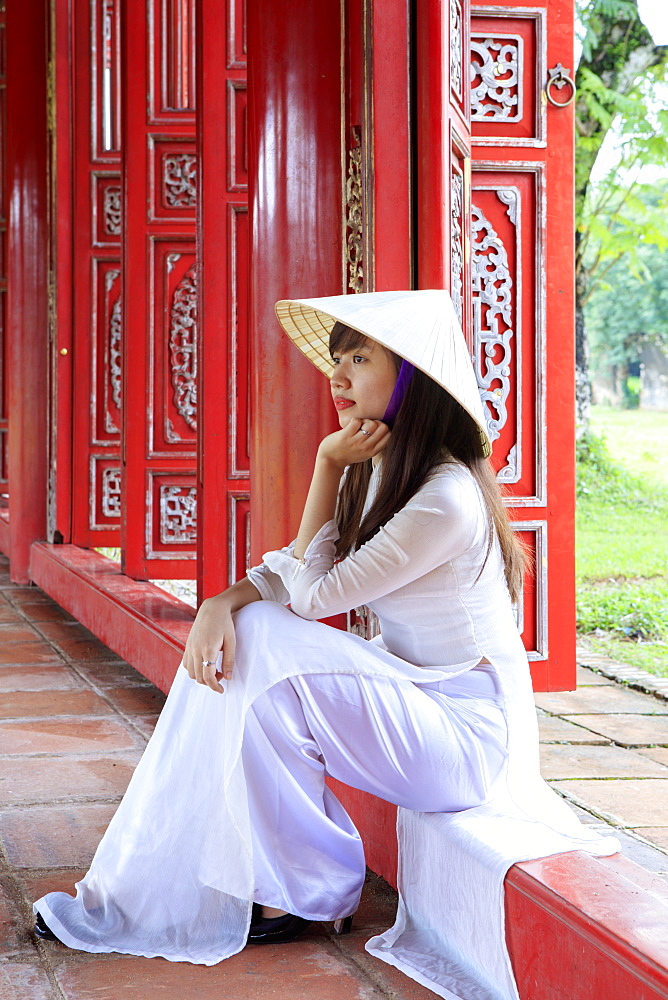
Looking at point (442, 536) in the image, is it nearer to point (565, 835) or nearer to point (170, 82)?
point (565, 835)

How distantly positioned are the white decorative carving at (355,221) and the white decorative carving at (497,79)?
3.58 ft

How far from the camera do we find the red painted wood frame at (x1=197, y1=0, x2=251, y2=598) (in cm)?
404

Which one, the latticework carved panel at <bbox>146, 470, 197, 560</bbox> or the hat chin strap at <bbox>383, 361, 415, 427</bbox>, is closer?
the hat chin strap at <bbox>383, 361, 415, 427</bbox>

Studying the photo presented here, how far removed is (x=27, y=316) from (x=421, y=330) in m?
4.86

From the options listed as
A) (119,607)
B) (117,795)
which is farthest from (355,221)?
(119,607)

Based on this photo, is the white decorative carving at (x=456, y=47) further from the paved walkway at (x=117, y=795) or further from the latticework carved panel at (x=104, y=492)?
the latticework carved panel at (x=104, y=492)

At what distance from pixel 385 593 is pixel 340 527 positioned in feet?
0.68

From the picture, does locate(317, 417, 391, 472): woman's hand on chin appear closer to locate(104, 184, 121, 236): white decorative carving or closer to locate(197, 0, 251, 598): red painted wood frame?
locate(197, 0, 251, 598): red painted wood frame

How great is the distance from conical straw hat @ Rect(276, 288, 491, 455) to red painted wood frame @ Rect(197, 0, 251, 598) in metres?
2.05

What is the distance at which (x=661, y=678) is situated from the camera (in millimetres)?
4203

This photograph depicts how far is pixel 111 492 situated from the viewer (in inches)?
245

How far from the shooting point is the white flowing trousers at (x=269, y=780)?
196 centimetres

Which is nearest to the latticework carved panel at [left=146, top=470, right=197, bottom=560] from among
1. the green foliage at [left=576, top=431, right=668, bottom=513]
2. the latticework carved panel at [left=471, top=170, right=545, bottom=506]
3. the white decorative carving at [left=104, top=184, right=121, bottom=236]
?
the white decorative carving at [left=104, top=184, right=121, bottom=236]

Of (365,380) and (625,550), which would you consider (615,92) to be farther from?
(365,380)
